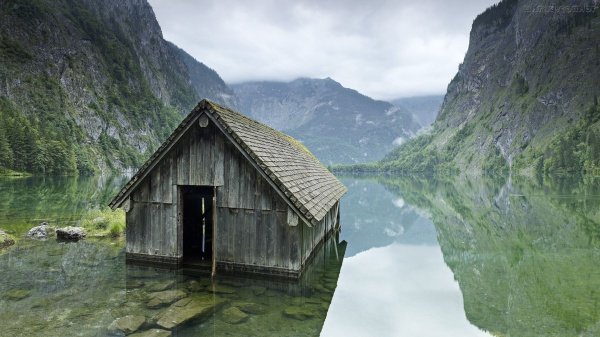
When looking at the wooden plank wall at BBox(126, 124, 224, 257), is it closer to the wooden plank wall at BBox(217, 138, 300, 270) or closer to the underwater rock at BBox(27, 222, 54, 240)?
the wooden plank wall at BBox(217, 138, 300, 270)

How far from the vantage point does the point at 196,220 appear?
727 inches

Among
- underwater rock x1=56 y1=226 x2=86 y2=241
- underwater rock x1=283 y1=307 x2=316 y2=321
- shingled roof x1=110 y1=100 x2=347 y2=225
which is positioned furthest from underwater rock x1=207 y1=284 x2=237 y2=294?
underwater rock x1=56 y1=226 x2=86 y2=241

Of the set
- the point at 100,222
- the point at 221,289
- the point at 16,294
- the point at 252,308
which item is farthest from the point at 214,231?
the point at 100,222

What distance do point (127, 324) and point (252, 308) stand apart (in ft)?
11.2

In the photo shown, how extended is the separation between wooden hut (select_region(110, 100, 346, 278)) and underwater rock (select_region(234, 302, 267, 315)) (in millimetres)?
1945

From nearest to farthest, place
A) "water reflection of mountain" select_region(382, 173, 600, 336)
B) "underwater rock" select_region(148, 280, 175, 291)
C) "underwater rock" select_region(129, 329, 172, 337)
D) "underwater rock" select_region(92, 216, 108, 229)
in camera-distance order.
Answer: "underwater rock" select_region(129, 329, 172, 337)
"water reflection of mountain" select_region(382, 173, 600, 336)
"underwater rock" select_region(148, 280, 175, 291)
"underwater rock" select_region(92, 216, 108, 229)

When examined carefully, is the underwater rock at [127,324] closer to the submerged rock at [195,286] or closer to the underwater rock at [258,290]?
the submerged rock at [195,286]

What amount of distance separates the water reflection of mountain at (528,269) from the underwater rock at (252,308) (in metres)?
6.48

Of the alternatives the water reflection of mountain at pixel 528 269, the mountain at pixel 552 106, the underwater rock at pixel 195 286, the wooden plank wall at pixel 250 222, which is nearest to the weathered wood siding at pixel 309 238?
the wooden plank wall at pixel 250 222

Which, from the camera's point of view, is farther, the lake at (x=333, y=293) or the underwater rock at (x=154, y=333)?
the lake at (x=333, y=293)

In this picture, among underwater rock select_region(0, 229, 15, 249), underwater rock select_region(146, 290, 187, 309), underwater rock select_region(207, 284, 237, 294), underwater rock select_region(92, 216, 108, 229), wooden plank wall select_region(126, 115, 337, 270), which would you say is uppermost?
wooden plank wall select_region(126, 115, 337, 270)

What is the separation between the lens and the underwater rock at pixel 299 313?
11250mm

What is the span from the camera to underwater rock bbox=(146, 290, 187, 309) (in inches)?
456

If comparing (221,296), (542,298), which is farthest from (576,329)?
(221,296)
